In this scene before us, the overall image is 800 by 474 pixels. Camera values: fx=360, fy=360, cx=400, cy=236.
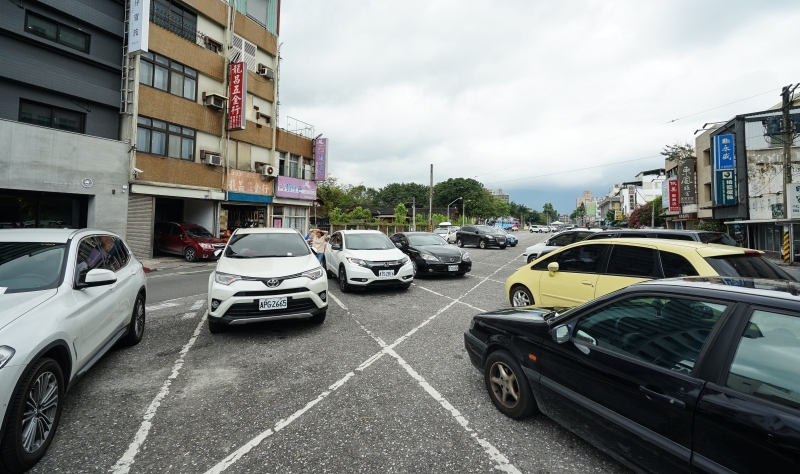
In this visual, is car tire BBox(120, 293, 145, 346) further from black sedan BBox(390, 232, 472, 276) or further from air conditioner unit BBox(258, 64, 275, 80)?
air conditioner unit BBox(258, 64, 275, 80)

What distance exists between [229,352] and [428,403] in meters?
2.80

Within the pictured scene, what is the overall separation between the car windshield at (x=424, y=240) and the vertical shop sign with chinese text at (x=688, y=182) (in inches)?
1003

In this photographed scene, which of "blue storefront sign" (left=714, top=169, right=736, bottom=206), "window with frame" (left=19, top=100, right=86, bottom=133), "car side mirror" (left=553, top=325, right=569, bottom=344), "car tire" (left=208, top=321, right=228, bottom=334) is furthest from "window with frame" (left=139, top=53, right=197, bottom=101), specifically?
"blue storefront sign" (left=714, top=169, right=736, bottom=206)

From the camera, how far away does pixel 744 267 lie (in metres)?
3.92

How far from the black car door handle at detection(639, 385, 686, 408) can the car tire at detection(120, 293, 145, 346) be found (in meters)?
5.51

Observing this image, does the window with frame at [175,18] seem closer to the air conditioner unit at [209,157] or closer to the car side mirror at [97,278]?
the air conditioner unit at [209,157]

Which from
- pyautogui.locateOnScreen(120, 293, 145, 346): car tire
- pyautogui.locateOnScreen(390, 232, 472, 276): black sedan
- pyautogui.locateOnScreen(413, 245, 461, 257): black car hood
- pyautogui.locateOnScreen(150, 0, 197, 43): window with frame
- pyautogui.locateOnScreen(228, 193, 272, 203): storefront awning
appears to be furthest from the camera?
pyautogui.locateOnScreen(228, 193, 272, 203): storefront awning

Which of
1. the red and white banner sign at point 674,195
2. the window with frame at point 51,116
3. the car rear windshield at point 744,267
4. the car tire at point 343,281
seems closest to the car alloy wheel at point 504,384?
the car rear windshield at point 744,267

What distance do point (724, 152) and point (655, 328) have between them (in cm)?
2600

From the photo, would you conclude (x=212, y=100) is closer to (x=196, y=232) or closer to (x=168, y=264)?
(x=196, y=232)

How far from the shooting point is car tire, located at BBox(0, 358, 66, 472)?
222cm

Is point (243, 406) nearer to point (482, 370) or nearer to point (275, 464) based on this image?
point (275, 464)

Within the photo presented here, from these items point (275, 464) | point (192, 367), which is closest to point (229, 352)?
point (192, 367)

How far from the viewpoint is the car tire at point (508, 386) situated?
9.55 ft
